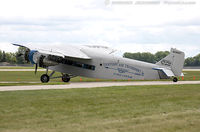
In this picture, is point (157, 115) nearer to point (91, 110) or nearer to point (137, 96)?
point (91, 110)

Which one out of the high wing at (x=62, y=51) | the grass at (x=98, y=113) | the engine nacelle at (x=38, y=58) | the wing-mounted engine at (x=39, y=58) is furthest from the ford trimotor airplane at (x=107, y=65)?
the grass at (x=98, y=113)

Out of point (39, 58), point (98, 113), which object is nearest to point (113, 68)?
point (39, 58)

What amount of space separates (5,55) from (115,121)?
633 ft

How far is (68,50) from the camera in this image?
1344 inches

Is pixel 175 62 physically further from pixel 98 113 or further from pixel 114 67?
pixel 98 113

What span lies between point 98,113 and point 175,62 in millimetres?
20881

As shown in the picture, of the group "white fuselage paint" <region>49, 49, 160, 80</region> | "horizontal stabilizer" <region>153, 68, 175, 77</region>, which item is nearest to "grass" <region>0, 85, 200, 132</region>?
"white fuselage paint" <region>49, 49, 160, 80</region>

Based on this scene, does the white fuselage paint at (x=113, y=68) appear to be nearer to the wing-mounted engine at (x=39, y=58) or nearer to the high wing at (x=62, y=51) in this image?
the high wing at (x=62, y=51)

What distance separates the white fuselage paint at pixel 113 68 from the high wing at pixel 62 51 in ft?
2.60

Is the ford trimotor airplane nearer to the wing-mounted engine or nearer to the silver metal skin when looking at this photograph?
the silver metal skin

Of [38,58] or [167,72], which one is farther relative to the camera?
[167,72]

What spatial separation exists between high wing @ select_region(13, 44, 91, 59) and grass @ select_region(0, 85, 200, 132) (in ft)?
37.1

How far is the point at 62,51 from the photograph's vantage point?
33.2 m

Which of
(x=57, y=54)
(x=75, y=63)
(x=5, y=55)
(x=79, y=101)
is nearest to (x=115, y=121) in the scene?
(x=79, y=101)
